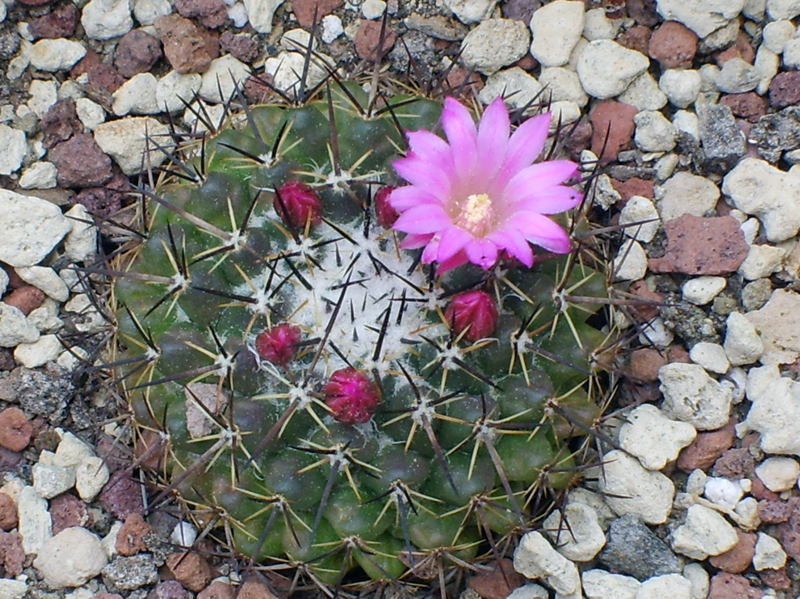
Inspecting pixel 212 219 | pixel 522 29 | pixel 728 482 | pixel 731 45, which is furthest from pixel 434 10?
pixel 728 482

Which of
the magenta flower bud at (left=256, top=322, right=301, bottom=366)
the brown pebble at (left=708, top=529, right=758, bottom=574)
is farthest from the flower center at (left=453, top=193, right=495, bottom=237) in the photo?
the brown pebble at (left=708, top=529, right=758, bottom=574)

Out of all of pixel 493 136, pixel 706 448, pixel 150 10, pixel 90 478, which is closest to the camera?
pixel 493 136

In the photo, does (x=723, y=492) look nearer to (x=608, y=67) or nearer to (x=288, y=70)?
(x=608, y=67)

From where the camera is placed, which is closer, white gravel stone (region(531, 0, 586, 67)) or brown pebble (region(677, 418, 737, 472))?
brown pebble (region(677, 418, 737, 472))

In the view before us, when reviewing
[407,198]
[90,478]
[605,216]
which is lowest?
[90,478]

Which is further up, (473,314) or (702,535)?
(473,314)

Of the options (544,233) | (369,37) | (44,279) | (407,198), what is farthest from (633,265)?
(44,279)

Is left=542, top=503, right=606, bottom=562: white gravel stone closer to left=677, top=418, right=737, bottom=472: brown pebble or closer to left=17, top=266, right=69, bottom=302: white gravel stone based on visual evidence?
left=677, top=418, right=737, bottom=472: brown pebble
